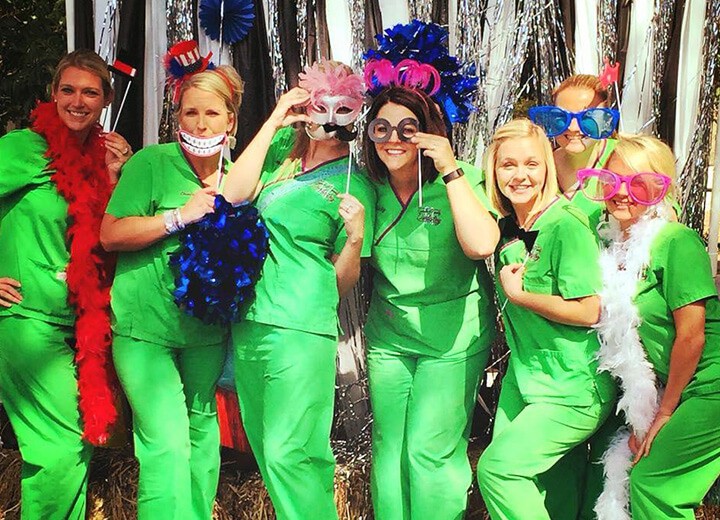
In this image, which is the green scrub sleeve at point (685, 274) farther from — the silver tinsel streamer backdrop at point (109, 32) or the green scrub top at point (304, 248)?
the silver tinsel streamer backdrop at point (109, 32)

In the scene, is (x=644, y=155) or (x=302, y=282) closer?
(x=644, y=155)

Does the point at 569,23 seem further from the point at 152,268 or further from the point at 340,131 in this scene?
the point at 152,268

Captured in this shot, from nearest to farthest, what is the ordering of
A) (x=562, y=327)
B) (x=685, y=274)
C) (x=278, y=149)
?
(x=685, y=274)
(x=562, y=327)
(x=278, y=149)

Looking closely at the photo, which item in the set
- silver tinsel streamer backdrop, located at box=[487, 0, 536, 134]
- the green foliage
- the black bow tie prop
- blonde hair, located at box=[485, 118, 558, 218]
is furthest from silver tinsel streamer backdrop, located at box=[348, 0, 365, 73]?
the green foliage

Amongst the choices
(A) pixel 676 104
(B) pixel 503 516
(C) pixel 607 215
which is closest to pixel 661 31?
(A) pixel 676 104

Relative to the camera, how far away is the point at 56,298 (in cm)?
305

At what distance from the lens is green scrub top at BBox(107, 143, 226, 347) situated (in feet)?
9.62

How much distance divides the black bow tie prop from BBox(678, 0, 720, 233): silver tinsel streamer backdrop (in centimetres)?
88

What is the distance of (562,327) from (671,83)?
124 cm

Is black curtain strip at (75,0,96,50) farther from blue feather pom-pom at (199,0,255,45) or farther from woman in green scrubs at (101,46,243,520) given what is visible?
woman in green scrubs at (101,46,243,520)

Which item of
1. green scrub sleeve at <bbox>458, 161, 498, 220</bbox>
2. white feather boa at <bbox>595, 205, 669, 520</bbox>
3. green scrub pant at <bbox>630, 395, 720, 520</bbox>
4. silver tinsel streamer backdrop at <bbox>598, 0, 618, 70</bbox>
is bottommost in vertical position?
green scrub pant at <bbox>630, 395, 720, 520</bbox>

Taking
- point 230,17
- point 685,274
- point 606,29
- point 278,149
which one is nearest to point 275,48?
point 230,17

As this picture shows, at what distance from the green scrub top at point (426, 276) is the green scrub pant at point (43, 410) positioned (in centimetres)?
104

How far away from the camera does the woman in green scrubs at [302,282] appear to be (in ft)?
9.42
